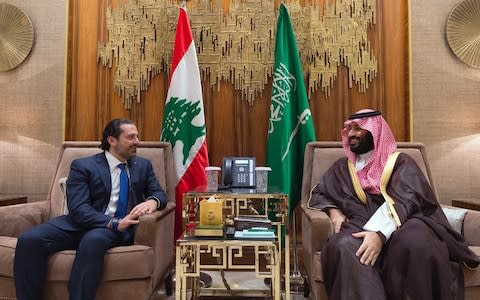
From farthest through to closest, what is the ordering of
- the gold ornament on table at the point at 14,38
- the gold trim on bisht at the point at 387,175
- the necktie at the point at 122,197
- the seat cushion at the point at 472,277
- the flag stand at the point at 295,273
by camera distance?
1. the gold ornament on table at the point at 14,38
2. the flag stand at the point at 295,273
3. the necktie at the point at 122,197
4. the gold trim on bisht at the point at 387,175
5. the seat cushion at the point at 472,277

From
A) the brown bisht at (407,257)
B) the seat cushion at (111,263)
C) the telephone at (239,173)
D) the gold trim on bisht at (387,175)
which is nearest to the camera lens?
the brown bisht at (407,257)

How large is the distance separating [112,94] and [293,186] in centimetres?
161

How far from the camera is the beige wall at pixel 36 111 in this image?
3186mm

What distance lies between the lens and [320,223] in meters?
1.91

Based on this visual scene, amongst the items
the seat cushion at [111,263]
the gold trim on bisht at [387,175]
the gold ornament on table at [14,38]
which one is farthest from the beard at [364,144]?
the gold ornament on table at [14,38]

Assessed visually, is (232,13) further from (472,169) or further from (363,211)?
(472,169)

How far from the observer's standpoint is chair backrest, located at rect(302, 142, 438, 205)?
99.7 inches

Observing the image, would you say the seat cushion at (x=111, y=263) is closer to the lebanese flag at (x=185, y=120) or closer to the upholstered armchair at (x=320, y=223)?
the upholstered armchair at (x=320, y=223)

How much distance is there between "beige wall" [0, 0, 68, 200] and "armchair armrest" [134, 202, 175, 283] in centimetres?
141

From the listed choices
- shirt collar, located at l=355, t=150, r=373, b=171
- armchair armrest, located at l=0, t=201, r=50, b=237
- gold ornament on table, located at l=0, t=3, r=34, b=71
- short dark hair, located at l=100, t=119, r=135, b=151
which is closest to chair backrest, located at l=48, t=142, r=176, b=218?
armchair armrest, located at l=0, t=201, r=50, b=237

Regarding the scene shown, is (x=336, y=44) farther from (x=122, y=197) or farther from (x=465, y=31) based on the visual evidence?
(x=122, y=197)

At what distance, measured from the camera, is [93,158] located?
229cm

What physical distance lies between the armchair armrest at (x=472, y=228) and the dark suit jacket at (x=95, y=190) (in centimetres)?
165

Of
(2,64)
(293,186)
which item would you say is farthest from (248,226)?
(2,64)
